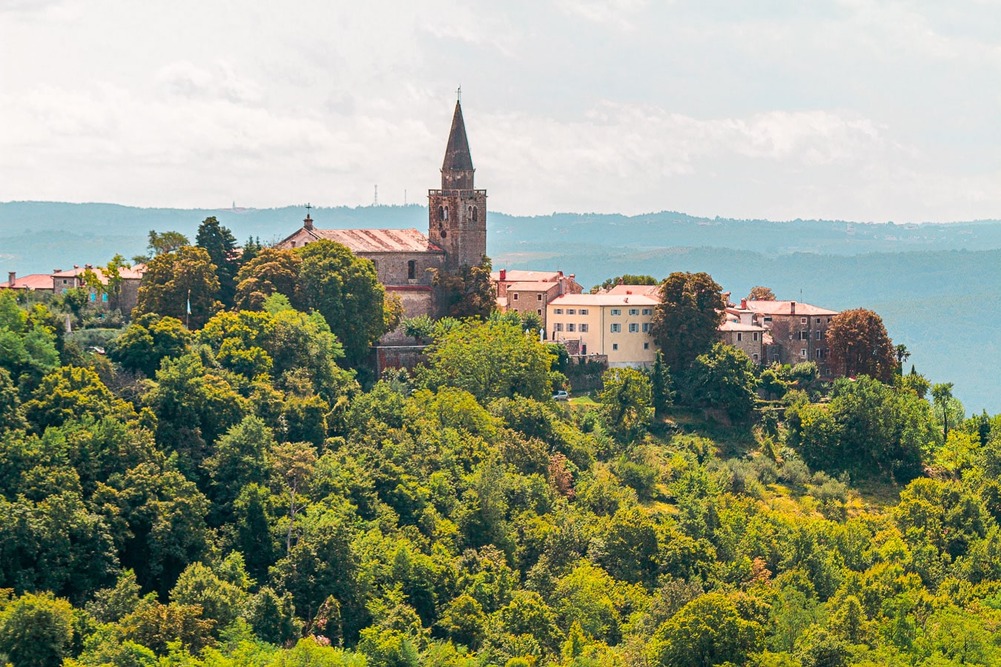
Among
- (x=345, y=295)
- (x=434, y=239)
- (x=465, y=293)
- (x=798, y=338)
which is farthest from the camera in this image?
(x=434, y=239)

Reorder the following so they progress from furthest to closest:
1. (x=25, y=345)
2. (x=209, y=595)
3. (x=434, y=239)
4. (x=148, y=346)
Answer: (x=434, y=239), (x=148, y=346), (x=25, y=345), (x=209, y=595)

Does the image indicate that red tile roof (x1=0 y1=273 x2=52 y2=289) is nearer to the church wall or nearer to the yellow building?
the church wall

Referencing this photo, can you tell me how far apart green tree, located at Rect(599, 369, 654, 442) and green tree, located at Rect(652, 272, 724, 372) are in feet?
14.1

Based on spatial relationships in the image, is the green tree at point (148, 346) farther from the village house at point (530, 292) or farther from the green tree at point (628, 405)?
the village house at point (530, 292)

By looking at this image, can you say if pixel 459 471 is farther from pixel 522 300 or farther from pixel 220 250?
pixel 522 300

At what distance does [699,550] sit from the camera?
7950 centimetres

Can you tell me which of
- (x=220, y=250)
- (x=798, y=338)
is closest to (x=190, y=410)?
(x=220, y=250)

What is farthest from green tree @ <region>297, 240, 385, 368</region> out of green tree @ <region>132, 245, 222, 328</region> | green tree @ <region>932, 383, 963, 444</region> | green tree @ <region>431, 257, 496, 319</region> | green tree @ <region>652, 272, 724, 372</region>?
green tree @ <region>932, 383, 963, 444</region>

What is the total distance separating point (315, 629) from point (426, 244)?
38.9m

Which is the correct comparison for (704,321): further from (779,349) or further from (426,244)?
(426,244)

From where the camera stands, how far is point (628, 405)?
95188 mm

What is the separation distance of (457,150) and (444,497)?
1218 inches

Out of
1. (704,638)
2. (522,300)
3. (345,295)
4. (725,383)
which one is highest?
(345,295)

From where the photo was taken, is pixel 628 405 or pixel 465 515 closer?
pixel 465 515
